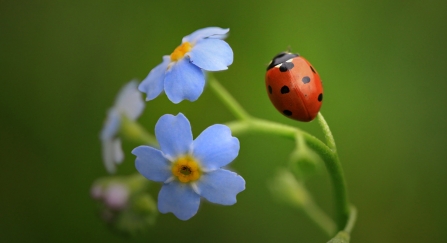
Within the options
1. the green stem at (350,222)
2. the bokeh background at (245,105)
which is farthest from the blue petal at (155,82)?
the bokeh background at (245,105)

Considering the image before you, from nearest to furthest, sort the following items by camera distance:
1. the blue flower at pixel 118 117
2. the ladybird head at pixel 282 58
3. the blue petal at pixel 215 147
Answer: the blue petal at pixel 215 147 → the ladybird head at pixel 282 58 → the blue flower at pixel 118 117

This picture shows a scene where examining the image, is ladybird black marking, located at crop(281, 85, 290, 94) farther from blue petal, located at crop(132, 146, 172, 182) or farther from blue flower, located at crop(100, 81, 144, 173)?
blue flower, located at crop(100, 81, 144, 173)

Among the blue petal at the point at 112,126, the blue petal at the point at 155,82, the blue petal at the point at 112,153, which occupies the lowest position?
the blue petal at the point at 112,153

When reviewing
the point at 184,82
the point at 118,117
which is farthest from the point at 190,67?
the point at 118,117

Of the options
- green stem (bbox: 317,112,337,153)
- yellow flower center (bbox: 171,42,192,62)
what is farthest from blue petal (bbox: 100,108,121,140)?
green stem (bbox: 317,112,337,153)

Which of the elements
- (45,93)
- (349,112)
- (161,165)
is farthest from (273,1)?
(161,165)

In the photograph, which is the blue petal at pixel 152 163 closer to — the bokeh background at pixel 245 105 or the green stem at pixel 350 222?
the green stem at pixel 350 222
